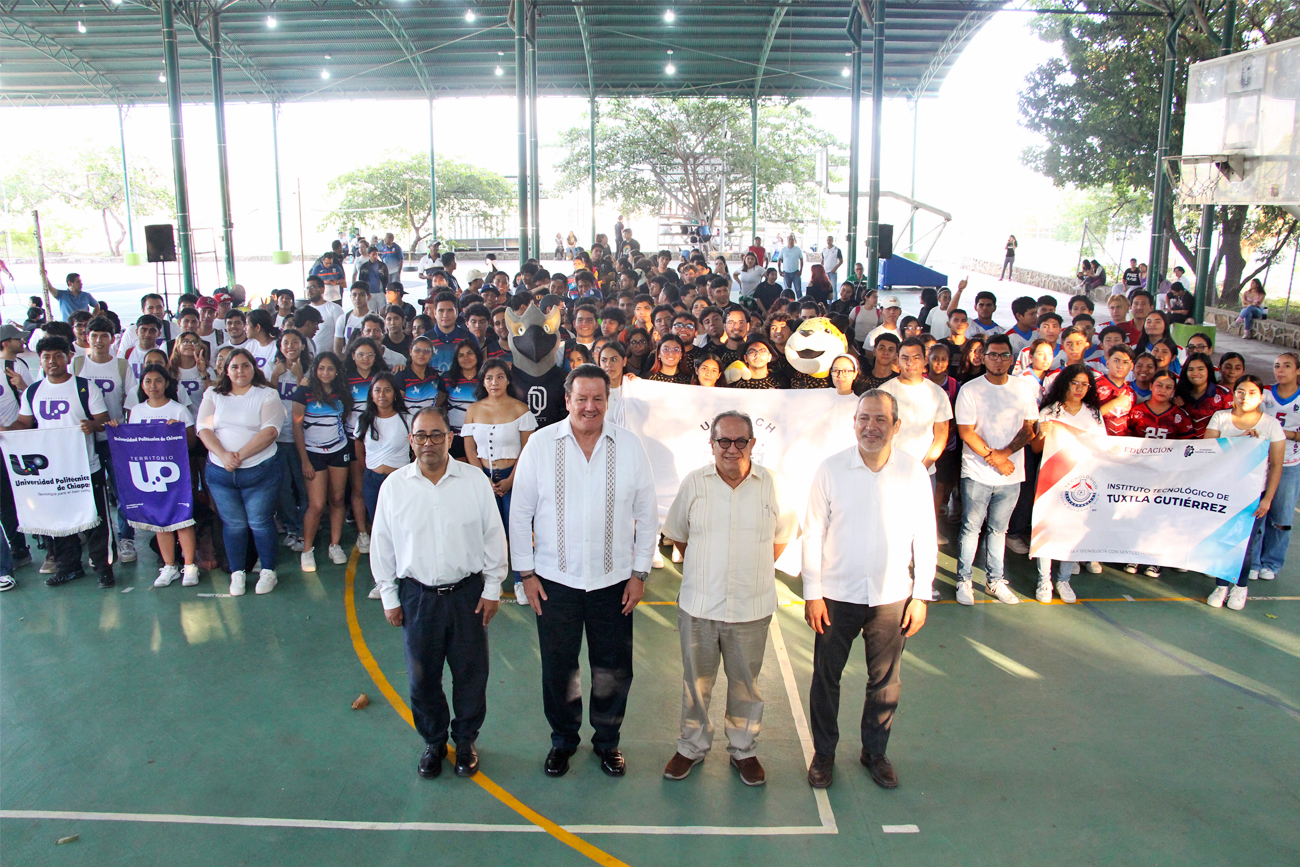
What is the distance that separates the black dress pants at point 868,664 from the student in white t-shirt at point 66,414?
17.1 feet

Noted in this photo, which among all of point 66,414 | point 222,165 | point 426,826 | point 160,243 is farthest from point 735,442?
point 222,165

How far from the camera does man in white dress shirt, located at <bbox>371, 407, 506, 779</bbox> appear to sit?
3963 mm

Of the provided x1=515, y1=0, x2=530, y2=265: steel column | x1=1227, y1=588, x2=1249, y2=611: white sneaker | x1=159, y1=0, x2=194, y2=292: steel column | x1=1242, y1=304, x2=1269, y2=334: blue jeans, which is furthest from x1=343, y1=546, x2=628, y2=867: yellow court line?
x1=1242, y1=304, x2=1269, y2=334: blue jeans

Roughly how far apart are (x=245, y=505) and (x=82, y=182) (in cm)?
6095

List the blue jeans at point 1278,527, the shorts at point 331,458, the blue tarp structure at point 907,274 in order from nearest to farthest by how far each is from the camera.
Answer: the blue jeans at point 1278,527 → the shorts at point 331,458 → the blue tarp structure at point 907,274


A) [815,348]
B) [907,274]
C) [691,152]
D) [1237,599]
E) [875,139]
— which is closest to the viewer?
[1237,599]

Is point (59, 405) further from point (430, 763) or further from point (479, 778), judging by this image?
point (479, 778)

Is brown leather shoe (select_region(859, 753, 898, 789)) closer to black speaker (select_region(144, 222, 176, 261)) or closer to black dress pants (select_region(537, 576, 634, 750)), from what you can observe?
black dress pants (select_region(537, 576, 634, 750))

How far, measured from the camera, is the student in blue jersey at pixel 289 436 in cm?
674

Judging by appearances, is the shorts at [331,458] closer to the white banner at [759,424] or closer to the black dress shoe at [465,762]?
the white banner at [759,424]

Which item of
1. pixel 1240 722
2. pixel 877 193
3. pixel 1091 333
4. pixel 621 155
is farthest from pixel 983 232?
pixel 1240 722

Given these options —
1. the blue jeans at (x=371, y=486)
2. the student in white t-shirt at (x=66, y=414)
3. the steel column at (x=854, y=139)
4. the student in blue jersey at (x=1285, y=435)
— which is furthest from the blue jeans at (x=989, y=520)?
the steel column at (x=854, y=139)

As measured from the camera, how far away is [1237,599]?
19.8 feet

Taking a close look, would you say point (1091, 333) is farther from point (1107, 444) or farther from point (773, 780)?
point (773, 780)
